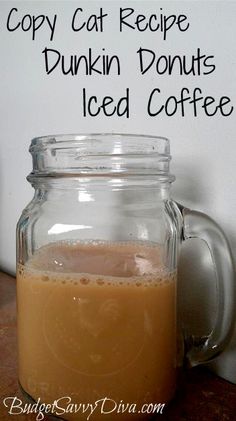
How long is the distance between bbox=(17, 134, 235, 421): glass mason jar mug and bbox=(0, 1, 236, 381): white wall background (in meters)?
0.08

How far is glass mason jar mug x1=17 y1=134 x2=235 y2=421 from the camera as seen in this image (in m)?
0.43

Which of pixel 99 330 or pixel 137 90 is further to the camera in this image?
pixel 137 90

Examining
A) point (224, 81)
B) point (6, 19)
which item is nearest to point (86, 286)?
point (224, 81)

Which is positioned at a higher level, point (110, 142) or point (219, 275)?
point (110, 142)

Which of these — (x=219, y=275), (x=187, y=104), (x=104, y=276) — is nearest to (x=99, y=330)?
(x=104, y=276)

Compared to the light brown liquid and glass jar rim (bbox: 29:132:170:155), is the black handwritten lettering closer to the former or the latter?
glass jar rim (bbox: 29:132:170:155)

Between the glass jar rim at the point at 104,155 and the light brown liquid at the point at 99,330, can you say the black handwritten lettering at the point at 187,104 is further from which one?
the light brown liquid at the point at 99,330

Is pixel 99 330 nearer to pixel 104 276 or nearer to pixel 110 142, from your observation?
pixel 104 276

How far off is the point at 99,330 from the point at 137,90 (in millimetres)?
356

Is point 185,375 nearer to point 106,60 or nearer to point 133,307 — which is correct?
point 133,307

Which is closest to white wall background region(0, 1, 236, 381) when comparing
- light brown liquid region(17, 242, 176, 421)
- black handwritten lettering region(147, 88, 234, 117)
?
black handwritten lettering region(147, 88, 234, 117)

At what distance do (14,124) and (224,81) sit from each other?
0.49m

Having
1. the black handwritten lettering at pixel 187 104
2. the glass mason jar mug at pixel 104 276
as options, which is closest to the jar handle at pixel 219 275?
the glass mason jar mug at pixel 104 276

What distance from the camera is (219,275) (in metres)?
0.49
